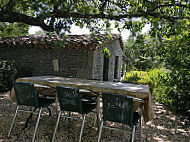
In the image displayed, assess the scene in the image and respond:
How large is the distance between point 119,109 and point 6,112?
321 cm

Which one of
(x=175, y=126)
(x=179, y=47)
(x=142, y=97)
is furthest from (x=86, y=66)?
(x=179, y=47)

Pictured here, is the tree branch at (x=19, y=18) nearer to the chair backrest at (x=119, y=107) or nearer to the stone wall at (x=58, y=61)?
the stone wall at (x=58, y=61)

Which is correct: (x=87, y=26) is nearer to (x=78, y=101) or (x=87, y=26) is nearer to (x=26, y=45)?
(x=78, y=101)

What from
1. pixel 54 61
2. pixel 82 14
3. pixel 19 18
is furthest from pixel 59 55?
pixel 82 14

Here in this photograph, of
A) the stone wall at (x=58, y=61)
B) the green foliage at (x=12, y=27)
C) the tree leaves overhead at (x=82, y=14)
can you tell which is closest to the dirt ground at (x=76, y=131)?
the tree leaves overhead at (x=82, y=14)

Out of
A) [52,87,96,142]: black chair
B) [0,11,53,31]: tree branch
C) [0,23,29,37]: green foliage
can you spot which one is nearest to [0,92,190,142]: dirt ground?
[52,87,96,142]: black chair

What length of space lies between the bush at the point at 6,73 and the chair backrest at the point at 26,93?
3974 millimetres

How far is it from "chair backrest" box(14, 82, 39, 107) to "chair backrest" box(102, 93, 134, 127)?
1212 millimetres

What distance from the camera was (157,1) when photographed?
3727mm

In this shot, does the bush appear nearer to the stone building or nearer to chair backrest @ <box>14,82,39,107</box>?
the stone building

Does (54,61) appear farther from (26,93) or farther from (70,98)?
(70,98)

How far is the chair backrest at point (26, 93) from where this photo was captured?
9.22ft

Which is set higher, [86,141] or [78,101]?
[78,101]

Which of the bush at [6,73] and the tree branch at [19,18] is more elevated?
the tree branch at [19,18]
